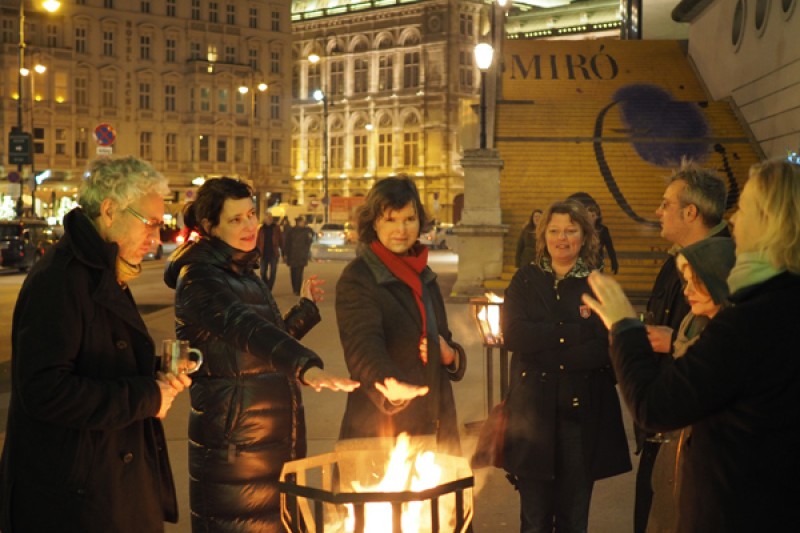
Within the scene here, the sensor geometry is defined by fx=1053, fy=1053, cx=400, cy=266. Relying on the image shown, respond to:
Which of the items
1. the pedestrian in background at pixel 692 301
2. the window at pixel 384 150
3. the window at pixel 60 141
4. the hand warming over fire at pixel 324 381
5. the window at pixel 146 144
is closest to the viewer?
the pedestrian in background at pixel 692 301

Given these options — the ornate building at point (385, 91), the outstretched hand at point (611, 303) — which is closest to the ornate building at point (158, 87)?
the ornate building at point (385, 91)

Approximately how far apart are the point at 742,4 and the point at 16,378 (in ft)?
88.5

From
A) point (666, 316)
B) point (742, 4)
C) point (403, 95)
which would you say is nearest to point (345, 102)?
point (403, 95)

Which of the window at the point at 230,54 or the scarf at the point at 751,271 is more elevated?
the window at the point at 230,54

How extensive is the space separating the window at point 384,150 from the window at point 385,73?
3.66m

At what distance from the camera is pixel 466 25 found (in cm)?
7781

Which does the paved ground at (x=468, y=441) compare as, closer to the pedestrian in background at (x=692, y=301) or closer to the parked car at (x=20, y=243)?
the pedestrian in background at (x=692, y=301)

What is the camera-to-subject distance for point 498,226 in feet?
65.6

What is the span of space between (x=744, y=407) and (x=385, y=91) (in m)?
79.7

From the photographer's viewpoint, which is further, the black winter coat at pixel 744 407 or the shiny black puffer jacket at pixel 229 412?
the shiny black puffer jacket at pixel 229 412

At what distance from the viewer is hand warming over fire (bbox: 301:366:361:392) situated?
3.54 meters

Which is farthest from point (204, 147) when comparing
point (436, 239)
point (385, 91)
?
point (436, 239)

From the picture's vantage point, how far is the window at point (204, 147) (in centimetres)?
7544

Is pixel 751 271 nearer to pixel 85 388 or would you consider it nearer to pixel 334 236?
pixel 85 388
